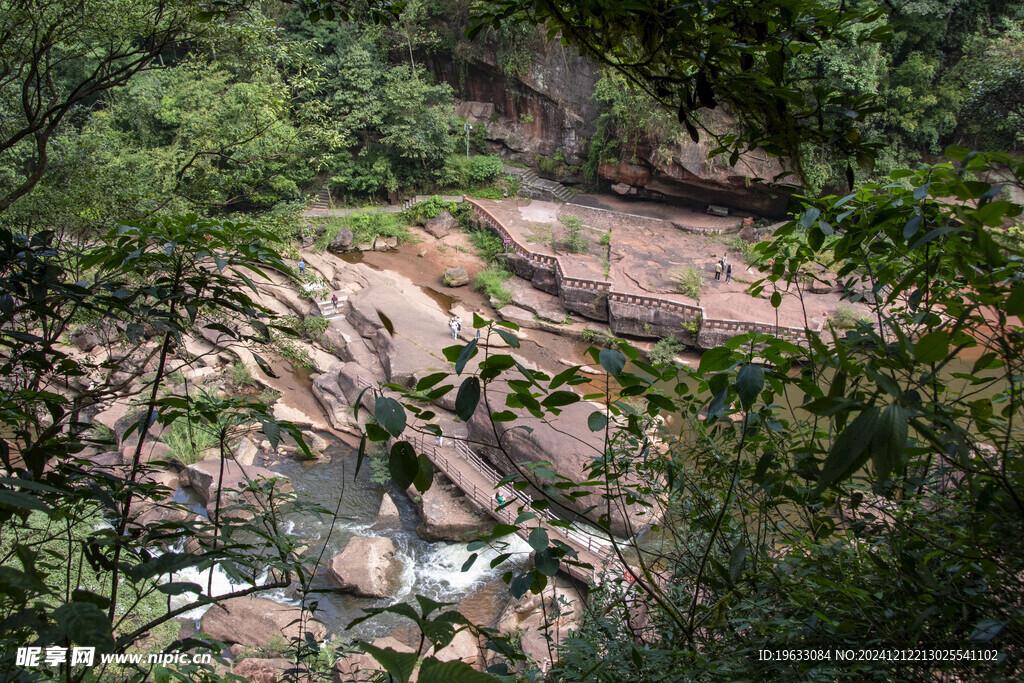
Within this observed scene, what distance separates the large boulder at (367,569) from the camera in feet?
22.6

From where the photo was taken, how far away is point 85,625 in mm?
786

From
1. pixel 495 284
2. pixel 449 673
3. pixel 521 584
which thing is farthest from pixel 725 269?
pixel 449 673

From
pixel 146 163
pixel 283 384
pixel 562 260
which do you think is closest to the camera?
pixel 283 384

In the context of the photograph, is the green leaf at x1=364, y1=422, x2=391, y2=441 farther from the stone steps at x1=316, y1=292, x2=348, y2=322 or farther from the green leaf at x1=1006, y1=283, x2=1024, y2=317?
the stone steps at x1=316, y1=292, x2=348, y2=322

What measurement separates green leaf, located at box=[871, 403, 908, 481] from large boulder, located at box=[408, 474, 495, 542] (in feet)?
24.3

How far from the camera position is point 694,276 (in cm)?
1295

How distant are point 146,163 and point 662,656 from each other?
1340cm

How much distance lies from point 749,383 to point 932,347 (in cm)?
27

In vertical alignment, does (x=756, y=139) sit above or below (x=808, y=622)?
above

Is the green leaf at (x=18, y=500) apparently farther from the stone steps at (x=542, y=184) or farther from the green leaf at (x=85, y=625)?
the stone steps at (x=542, y=184)

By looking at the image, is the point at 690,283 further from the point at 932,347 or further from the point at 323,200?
the point at 932,347

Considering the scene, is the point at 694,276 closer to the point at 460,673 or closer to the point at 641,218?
the point at 641,218

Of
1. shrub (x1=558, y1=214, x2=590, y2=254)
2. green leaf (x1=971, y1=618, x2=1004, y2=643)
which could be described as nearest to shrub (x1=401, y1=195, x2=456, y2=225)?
shrub (x1=558, y1=214, x2=590, y2=254)

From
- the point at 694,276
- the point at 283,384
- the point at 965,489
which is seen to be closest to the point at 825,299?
the point at 694,276
